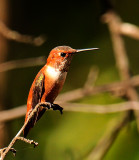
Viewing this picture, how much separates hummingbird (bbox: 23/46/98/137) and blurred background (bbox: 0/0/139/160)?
1.38 m

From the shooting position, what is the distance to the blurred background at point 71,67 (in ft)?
12.8

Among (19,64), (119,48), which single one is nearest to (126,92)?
(119,48)

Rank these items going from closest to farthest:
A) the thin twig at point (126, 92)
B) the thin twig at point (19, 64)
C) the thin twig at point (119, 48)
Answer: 1. the thin twig at point (19, 64)
2. the thin twig at point (126, 92)
3. the thin twig at point (119, 48)

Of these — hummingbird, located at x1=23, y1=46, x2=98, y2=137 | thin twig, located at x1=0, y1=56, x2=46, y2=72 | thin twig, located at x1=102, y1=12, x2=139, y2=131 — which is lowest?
hummingbird, located at x1=23, y1=46, x2=98, y2=137

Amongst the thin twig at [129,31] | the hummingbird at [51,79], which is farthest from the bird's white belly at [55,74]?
the thin twig at [129,31]

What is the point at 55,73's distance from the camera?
178 cm

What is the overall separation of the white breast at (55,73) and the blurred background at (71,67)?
1383mm

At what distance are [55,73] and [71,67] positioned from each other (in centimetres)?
427

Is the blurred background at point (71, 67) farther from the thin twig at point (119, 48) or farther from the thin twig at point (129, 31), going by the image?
the thin twig at point (129, 31)

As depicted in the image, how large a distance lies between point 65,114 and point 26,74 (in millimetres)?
952

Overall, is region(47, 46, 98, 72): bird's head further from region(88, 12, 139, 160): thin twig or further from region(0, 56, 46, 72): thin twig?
region(88, 12, 139, 160): thin twig

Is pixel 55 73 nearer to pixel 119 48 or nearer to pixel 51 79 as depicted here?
pixel 51 79

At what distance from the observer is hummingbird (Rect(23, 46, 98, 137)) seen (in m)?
1.71

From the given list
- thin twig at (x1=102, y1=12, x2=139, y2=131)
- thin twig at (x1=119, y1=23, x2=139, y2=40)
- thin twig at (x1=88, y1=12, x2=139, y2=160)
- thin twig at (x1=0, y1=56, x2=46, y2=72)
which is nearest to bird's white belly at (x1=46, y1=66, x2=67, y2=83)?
thin twig at (x1=0, y1=56, x2=46, y2=72)
